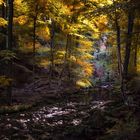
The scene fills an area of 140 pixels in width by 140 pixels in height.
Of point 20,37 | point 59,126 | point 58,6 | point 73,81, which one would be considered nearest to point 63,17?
point 58,6

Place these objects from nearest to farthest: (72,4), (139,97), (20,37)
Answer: (139,97) → (72,4) → (20,37)

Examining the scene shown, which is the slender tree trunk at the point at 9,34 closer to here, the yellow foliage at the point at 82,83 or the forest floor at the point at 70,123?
the forest floor at the point at 70,123

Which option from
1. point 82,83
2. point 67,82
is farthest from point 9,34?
point 82,83

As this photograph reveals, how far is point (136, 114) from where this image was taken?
1445 centimetres

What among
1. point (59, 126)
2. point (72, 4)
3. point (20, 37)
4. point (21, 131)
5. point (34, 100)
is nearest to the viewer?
point (21, 131)

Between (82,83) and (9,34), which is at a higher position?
(9,34)

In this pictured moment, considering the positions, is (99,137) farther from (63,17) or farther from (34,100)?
(63,17)

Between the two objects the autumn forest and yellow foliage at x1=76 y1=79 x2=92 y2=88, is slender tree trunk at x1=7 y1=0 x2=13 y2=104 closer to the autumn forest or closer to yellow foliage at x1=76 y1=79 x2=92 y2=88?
the autumn forest

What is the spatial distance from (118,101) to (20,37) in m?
17.0

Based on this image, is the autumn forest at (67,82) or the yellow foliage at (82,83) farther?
the yellow foliage at (82,83)

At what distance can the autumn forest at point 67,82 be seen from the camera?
Answer: 44.6 feet

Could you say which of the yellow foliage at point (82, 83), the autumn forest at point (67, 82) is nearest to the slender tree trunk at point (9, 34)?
the autumn forest at point (67, 82)

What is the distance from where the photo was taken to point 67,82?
34.3 meters

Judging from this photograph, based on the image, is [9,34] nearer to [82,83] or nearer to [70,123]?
[70,123]
